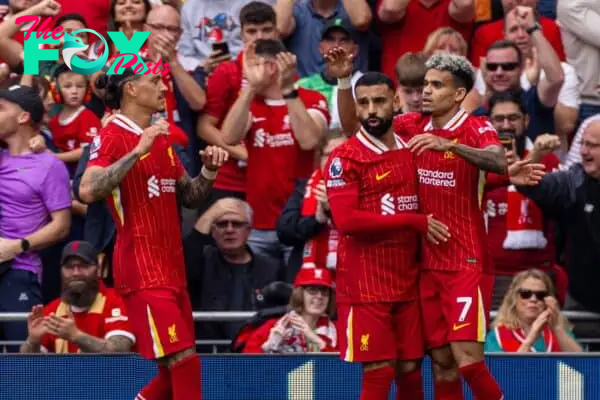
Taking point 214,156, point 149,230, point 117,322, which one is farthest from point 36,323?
point 214,156

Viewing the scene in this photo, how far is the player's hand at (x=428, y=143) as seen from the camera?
9.91m

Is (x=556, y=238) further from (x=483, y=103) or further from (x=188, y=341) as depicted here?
(x=188, y=341)

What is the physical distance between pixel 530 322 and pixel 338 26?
117 inches

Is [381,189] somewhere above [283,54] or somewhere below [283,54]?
below

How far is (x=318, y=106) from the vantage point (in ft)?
43.5

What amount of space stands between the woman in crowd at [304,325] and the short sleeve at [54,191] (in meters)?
1.71

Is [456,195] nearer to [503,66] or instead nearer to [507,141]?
[507,141]

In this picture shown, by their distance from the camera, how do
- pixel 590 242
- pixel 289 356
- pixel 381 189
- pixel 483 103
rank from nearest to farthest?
pixel 381 189, pixel 289 356, pixel 590 242, pixel 483 103

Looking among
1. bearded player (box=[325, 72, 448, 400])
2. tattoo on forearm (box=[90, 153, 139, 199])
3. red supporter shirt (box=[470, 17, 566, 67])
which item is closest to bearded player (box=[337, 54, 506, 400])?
bearded player (box=[325, 72, 448, 400])

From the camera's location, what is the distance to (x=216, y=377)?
1140 centimetres

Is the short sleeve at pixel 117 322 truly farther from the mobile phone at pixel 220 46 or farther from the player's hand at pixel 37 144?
the mobile phone at pixel 220 46

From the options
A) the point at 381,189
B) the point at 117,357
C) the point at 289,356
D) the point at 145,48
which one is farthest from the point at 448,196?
the point at 145,48

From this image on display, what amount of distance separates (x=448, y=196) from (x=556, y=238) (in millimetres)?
2656

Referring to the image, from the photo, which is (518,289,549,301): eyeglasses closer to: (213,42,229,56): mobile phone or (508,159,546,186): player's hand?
(508,159,546,186): player's hand
